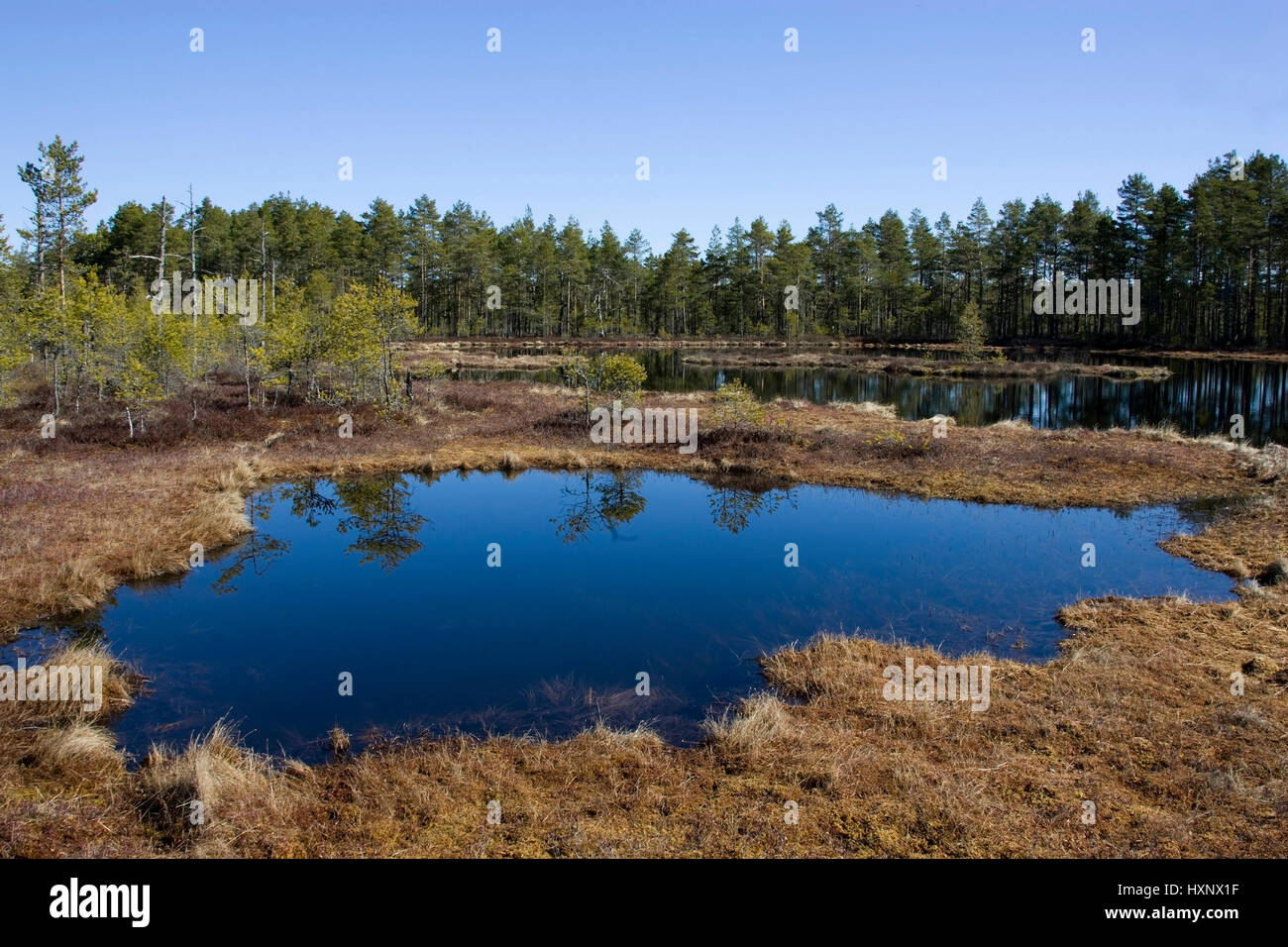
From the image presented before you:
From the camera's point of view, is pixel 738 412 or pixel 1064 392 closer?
pixel 738 412

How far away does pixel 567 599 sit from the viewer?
15453 mm

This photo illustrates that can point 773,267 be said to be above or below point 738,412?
above

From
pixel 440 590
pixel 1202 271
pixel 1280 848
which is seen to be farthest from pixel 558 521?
pixel 1202 271

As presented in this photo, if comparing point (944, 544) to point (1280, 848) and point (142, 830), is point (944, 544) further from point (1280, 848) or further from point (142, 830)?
point (142, 830)

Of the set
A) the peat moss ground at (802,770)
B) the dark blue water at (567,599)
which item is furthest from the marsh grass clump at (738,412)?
the peat moss ground at (802,770)

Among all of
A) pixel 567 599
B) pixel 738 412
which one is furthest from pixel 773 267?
pixel 567 599

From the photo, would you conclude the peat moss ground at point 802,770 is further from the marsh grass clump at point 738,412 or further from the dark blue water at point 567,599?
the marsh grass clump at point 738,412

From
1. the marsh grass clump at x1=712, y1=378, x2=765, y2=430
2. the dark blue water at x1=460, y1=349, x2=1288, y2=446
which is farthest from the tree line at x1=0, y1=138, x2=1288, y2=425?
the marsh grass clump at x1=712, y1=378, x2=765, y2=430

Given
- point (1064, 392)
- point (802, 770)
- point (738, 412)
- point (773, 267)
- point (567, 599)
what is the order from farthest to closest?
point (773, 267)
point (1064, 392)
point (738, 412)
point (567, 599)
point (802, 770)

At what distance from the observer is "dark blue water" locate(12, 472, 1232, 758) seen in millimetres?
11195

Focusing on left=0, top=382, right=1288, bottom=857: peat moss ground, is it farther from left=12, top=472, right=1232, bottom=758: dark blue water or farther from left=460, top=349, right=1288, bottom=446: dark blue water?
left=460, top=349, right=1288, bottom=446: dark blue water

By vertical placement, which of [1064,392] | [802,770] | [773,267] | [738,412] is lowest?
[802,770]

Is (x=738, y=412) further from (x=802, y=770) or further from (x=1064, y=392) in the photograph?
(x=1064, y=392)

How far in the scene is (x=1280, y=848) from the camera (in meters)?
6.97
